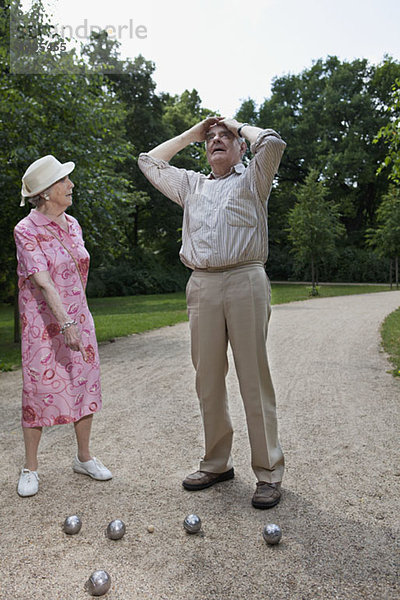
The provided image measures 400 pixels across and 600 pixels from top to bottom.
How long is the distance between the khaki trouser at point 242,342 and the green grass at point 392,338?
161 inches

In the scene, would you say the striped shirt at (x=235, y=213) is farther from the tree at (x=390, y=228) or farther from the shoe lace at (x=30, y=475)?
the tree at (x=390, y=228)

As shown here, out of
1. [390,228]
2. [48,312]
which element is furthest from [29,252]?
[390,228]

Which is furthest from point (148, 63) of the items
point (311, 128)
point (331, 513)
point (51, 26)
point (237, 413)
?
point (331, 513)

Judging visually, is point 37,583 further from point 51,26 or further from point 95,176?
point 51,26

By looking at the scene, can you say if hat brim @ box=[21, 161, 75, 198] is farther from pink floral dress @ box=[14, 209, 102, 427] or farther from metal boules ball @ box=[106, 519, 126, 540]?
metal boules ball @ box=[106, 519, 126, 540]

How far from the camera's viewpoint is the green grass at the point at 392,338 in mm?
7662

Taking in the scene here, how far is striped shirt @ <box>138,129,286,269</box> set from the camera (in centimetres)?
321

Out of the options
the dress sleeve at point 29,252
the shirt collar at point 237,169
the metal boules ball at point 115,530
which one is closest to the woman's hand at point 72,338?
the dress sleeve at point 29,252

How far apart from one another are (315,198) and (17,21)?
16.8 m

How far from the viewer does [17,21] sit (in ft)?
29.4

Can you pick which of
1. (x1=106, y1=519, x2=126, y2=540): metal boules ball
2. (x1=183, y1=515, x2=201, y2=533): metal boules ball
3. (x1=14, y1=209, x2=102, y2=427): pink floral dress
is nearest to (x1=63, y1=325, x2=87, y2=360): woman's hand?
(x1=14, y1=209, x2=102, y2=427): pink floral dress

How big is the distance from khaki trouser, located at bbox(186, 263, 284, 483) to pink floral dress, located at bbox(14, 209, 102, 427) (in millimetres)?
838

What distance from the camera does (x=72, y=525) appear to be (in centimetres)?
292

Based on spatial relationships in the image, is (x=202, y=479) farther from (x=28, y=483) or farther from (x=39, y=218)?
(x=39, y=218)
